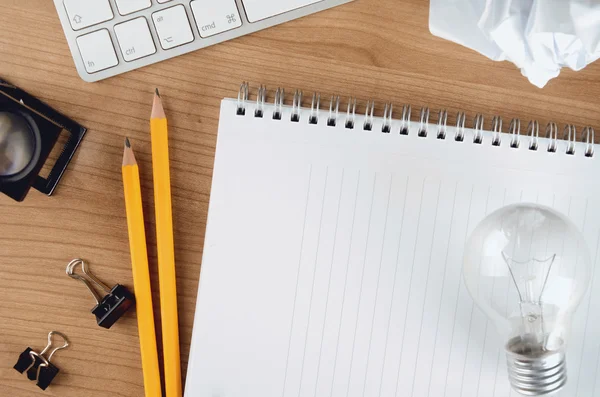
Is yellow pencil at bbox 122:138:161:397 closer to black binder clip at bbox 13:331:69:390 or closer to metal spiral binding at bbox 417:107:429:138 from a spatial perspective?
black binder clip at bbox 13:331:69:390

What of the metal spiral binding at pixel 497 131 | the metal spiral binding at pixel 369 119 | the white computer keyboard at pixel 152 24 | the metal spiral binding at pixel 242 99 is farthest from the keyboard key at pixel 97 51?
the metal spiral binding at pixel 497 131

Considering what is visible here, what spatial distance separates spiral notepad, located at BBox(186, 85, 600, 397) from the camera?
49 cm

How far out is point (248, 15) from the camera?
1.61ft

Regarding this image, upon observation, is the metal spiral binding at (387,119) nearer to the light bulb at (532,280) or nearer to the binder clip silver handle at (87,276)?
the light bulb at (532,280)

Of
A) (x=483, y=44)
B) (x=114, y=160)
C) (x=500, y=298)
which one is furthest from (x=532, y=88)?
(x=114, y=160)

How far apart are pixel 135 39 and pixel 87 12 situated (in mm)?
44

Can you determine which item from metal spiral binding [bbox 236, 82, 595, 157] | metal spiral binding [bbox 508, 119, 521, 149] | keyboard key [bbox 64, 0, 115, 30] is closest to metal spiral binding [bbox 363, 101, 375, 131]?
metal spiral binding [bbox 236, 82, 595, 157]

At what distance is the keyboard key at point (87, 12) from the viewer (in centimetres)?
49

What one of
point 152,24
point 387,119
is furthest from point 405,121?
point 152,24

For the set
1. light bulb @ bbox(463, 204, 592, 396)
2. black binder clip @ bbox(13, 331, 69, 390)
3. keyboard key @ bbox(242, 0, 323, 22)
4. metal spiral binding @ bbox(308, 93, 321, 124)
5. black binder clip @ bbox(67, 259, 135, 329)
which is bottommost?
black binder clip @ bbox(13, 331, 69, 390)

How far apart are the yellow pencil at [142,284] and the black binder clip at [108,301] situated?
Result: 1 cm

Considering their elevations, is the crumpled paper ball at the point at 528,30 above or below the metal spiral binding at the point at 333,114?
above

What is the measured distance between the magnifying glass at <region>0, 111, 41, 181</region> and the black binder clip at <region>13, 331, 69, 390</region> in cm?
14

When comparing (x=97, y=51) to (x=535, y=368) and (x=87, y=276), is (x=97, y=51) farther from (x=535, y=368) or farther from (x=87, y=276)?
(x=535, y=368)
